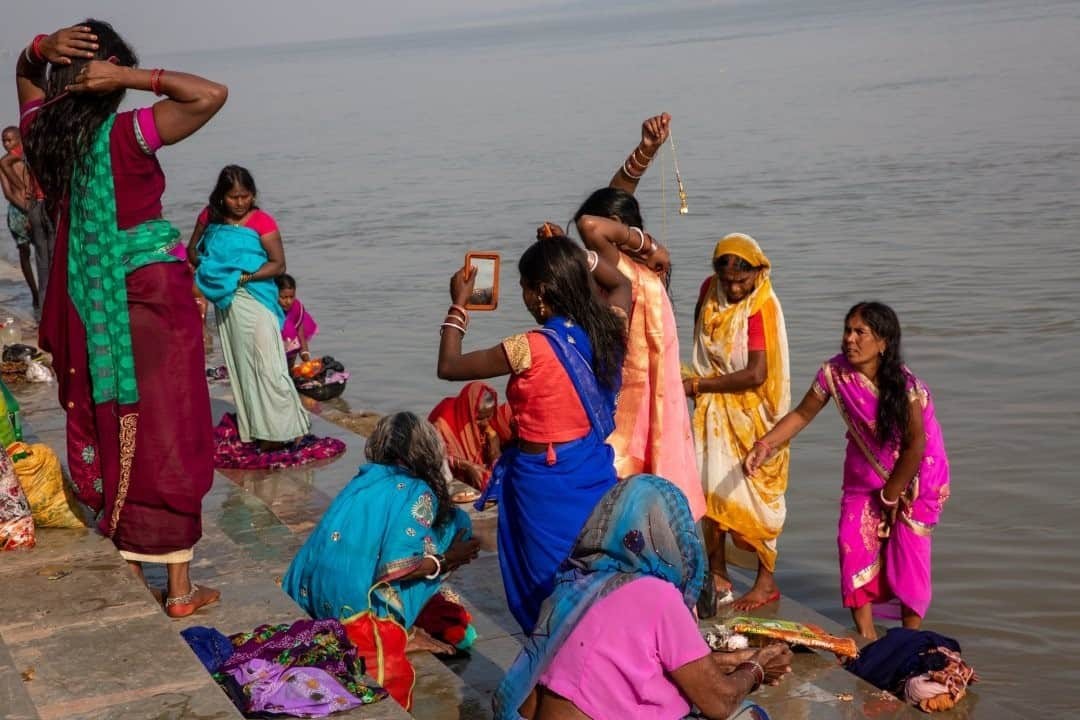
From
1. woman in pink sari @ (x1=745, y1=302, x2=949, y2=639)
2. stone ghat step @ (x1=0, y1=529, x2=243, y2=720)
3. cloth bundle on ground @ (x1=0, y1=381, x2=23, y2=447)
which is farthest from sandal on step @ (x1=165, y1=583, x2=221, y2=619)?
woman in pink sari @ (x1=745, y1=302, x2=949, y2=639)

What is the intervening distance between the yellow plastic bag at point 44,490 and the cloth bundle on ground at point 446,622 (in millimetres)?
1260

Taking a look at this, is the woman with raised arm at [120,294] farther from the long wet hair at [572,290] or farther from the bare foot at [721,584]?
the bare foot at [721,584]

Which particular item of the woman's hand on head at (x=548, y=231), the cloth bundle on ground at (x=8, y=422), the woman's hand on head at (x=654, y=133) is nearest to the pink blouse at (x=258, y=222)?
the cloth bundle on ground at (x=8, y=422)

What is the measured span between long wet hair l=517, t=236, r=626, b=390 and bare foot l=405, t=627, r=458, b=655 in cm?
124

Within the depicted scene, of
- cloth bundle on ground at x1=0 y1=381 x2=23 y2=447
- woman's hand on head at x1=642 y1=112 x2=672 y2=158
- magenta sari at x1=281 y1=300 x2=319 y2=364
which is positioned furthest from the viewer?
magenta sari at x1=281 y1=300 x2=319 y2=364

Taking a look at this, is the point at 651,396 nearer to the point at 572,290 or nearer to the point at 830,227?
the point at 572,290

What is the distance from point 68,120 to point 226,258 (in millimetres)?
3558

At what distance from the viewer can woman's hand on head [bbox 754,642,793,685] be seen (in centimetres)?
356

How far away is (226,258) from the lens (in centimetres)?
760

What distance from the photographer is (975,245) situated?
1499cm

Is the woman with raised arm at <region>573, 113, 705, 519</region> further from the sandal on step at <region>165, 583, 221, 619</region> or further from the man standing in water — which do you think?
the man standing in water

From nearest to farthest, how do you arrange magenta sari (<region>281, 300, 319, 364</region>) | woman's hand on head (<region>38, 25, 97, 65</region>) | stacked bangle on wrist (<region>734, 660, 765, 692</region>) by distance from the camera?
stacked bangle on wrist (<region>734, 660, 765, 692</region>)
woman's hand on head (<region>38, 25, 97, 65</region>)
magenta sari (<region>281, 300, 319, 364</region>)

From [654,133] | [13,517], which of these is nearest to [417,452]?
[13,517]

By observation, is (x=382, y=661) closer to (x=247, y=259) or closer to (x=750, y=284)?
(x=750, y=284)
